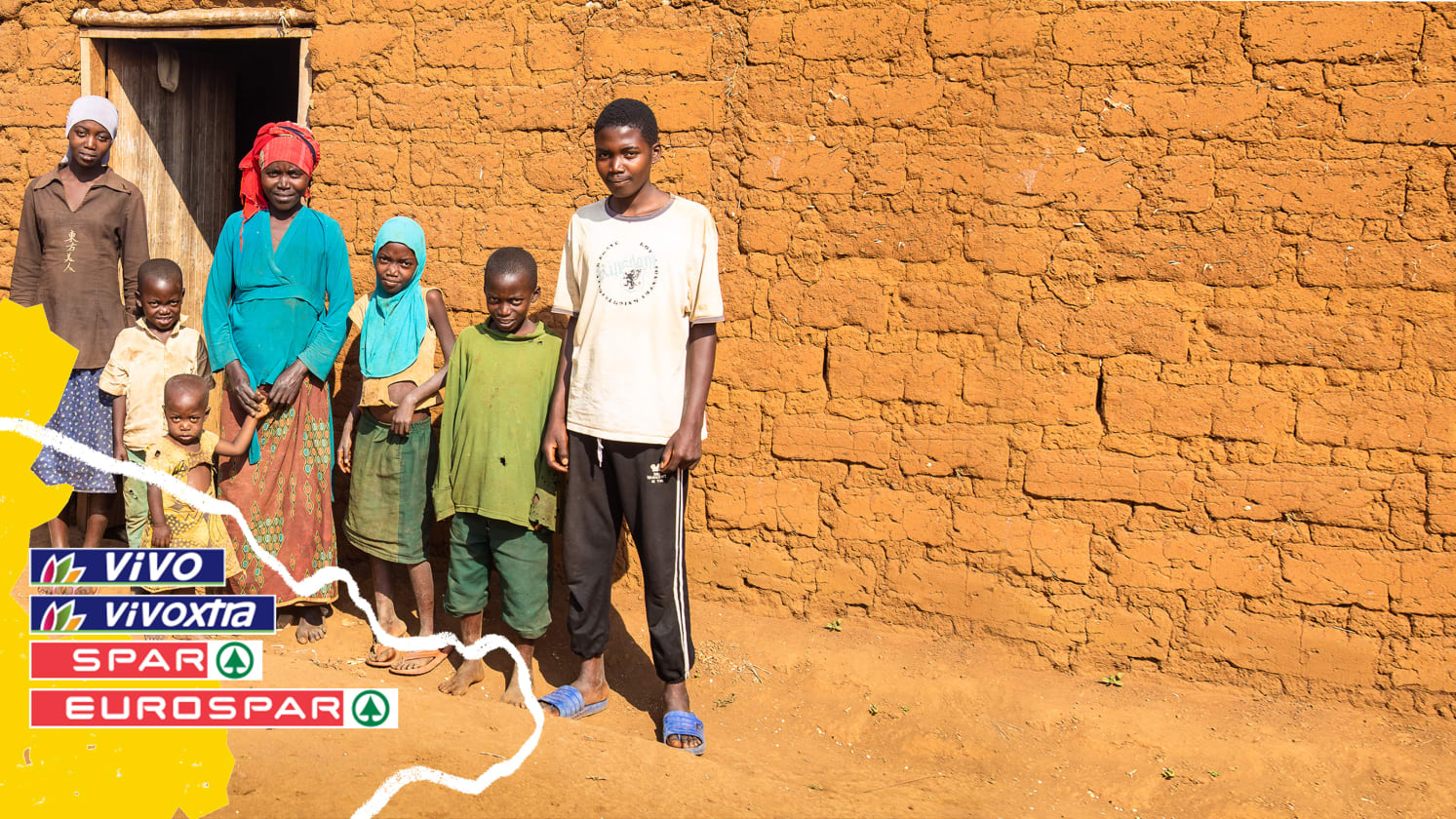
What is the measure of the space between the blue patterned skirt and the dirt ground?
3.19 feet

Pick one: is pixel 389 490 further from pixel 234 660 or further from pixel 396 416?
pixel 234 660

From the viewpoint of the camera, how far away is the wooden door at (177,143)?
5180mm

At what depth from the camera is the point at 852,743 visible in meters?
3.83

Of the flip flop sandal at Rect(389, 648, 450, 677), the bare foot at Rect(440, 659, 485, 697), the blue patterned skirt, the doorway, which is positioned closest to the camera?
the bare foot at Rect(440, 659, 485, 697)

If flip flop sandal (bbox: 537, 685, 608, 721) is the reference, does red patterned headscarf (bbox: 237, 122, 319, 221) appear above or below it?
above

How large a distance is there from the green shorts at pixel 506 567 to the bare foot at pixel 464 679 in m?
0.20

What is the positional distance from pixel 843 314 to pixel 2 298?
12.9 ft

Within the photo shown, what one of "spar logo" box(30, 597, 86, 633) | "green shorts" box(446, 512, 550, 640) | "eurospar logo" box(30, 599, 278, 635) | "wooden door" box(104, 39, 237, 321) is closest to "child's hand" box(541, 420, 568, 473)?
"green shorts" box(446, 512, 550, 640)

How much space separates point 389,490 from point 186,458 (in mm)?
723

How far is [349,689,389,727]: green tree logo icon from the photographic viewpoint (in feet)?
11.0

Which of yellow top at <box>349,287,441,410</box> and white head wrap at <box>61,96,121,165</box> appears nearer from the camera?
yellow top at <box>349,287,441,410</box>

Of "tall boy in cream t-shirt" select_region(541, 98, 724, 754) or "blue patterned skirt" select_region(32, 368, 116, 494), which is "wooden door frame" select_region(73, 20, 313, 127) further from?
"tall boy in cream t-shirt" select_region(541, 98, 724, 754)

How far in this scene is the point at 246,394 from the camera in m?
3.99

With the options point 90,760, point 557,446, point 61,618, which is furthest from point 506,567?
point 61,618
